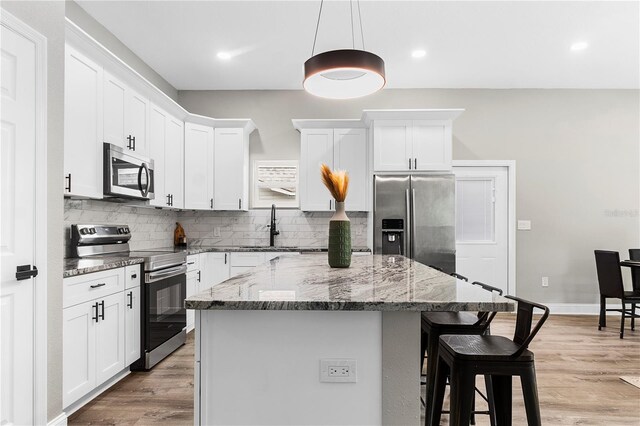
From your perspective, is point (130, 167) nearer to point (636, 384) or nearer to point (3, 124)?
point (3, 124)

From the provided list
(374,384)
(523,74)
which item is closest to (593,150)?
(523,74)

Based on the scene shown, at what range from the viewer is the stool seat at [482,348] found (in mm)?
1486

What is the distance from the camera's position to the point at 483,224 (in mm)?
5336

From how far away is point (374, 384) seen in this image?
143cm

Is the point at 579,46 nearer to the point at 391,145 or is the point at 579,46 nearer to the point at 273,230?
the point at 391,145

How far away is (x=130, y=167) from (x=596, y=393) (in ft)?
13.5

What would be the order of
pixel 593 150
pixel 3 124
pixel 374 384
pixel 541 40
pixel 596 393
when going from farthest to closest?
pixel 593 150 → pixel 541 40 → pixel 596 393 → pixel 3 124 → pixel 374 384

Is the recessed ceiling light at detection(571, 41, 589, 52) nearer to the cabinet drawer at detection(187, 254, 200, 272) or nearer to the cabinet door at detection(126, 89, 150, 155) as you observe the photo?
the cabinet door at detection(126, 89, 150, 155)

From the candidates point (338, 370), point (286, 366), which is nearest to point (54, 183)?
point (286, 366)

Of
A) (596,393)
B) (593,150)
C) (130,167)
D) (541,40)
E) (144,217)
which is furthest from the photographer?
(593,150)

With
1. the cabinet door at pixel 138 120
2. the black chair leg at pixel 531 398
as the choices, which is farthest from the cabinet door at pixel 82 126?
the black chair leg at pixel 531 398

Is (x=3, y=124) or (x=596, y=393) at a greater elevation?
(x=3, y=124)

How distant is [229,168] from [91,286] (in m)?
2.73

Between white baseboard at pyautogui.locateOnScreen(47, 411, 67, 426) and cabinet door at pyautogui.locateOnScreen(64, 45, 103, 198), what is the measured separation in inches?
56.2
